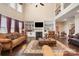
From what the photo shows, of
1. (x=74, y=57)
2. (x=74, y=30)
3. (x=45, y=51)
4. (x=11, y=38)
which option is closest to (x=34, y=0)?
(x=45, y=51)

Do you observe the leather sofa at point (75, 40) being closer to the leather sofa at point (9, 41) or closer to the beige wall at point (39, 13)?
the beige wall at point (39, 13)

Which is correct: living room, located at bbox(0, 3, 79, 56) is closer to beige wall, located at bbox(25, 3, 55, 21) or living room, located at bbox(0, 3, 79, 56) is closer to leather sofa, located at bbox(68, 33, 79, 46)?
beige wall, located at bbox(25, 3, 55, 21)

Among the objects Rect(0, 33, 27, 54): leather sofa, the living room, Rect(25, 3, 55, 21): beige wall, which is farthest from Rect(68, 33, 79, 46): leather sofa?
Rect(0, 33, 27, 54): leather sofa

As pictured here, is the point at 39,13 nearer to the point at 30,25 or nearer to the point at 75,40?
→ the point at 30,25

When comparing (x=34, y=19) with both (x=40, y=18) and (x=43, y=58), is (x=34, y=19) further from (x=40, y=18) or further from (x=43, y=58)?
(x=43, y=58)

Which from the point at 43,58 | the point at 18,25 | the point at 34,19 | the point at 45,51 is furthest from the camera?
the point at 34,19

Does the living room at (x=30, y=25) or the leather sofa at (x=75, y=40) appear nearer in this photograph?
the living room at (x=30, y=25)

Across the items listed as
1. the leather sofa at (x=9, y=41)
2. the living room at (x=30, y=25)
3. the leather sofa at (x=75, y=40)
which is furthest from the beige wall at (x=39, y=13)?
the leather sofa at (x=75, y=40)

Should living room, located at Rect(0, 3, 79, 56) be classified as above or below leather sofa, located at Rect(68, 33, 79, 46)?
above

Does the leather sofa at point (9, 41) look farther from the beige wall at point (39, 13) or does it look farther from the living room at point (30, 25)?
the beige wall at point (39, 13)

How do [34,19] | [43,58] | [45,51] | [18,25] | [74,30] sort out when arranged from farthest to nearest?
[74,30], [34,19], [18,25], [43,58], [45,51]

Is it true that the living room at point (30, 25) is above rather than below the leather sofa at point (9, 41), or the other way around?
above

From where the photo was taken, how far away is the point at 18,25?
15.1 feet

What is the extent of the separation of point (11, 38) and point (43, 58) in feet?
5.48
